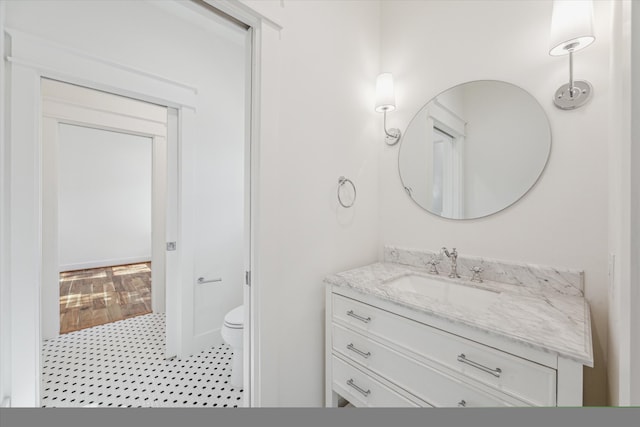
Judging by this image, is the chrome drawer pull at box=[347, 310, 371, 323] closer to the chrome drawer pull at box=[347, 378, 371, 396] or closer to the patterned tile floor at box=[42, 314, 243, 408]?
the chrome drawer pull at box=[347, 378, 371, 396]

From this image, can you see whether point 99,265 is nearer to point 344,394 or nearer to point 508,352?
point 344,394

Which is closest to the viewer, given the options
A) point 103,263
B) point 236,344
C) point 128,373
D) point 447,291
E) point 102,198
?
point 447,291

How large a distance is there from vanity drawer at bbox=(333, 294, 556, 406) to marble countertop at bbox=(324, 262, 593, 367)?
7 centimetres

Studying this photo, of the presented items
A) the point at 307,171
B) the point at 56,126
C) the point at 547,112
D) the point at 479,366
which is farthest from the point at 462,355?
the point at 56,126

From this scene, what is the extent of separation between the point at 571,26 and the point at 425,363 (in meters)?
1.37

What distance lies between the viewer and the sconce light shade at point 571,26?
0.95m

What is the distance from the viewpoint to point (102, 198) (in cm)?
411

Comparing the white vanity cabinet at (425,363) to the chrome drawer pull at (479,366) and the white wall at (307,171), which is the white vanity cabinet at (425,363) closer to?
the chrome drawer pull at (479,366)

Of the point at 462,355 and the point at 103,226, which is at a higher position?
the point at 103,226

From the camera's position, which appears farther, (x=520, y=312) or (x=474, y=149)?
(x=474, y=149)

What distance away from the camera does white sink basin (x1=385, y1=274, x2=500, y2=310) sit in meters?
1.14

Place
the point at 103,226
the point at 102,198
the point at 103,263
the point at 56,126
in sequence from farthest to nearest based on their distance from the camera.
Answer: the point at 103,263, the point at 103,226, the point at 102,198, the point at 56,126

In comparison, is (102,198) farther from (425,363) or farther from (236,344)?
(425,363)

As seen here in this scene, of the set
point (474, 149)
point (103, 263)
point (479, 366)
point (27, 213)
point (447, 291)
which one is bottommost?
point (103, 263)
